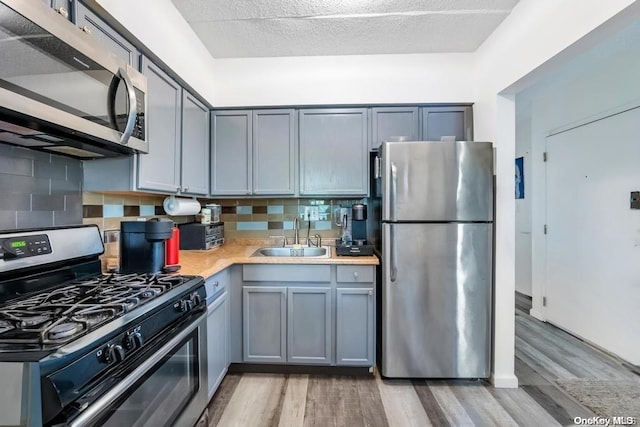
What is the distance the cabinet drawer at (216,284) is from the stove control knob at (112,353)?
30.0 inches

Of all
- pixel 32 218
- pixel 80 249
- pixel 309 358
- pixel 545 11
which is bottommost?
pixel 309 358

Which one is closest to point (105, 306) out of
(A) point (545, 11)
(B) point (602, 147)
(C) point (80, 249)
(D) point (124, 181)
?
(C) point (80, 249)

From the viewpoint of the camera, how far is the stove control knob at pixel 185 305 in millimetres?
1304

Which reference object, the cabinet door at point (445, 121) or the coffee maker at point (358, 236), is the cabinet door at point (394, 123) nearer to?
the cabinet door at point (445, 121)

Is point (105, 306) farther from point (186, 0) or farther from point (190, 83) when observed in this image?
point (186, 0)

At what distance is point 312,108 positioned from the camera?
8.09 feet

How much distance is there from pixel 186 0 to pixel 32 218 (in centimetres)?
150

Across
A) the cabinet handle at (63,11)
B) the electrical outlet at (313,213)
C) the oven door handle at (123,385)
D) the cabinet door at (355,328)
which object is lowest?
the cabinet door at (355,328)

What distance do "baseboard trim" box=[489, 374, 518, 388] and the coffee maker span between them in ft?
4.01

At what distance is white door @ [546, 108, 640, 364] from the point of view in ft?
7.59

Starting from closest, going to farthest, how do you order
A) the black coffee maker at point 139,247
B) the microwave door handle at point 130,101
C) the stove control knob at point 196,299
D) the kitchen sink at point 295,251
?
1. the microwave door handle at point 130,101
2. the stove control knob at point 196,299
3. the black coffee maker at point 139,247
4. the kitchen sink at point 295,251

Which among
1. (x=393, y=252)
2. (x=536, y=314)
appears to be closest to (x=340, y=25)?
(x=393, y=252)

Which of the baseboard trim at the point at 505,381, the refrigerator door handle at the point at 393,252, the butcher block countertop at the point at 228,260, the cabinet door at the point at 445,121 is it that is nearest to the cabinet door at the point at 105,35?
the butcher block countertop at the point at 228,260

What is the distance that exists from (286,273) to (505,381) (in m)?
1.70
